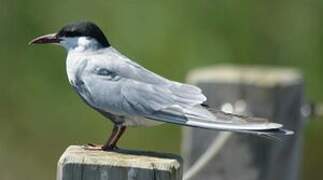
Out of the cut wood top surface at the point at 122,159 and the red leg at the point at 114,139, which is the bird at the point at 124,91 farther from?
the cut wood top surface at the point at 122,159

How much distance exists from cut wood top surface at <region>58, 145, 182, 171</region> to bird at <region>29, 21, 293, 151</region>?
0.63 feet

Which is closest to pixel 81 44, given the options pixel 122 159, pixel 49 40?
pixel 49 40

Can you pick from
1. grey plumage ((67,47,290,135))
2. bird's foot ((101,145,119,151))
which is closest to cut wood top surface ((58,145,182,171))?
bird's foot ((101,145,119,151))

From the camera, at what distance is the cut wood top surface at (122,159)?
370 centimetres

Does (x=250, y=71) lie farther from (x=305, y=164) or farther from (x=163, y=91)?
(x=305, y=164)

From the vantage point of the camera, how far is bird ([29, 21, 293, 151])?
4098 mm

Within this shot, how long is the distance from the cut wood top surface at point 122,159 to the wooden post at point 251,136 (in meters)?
1.75

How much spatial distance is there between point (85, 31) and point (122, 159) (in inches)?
28.4

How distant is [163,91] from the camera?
4.17 m

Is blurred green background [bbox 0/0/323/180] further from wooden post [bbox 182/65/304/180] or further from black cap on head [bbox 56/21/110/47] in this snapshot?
black cap on head [bbox 56/21/110/47]

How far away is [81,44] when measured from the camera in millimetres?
4355

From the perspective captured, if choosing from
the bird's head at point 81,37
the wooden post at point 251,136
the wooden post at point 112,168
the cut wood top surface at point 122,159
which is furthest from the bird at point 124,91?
the wooden post at point 251,136

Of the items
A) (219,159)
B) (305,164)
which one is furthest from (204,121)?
(305,164)

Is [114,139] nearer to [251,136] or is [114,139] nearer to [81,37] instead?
[81,37]
